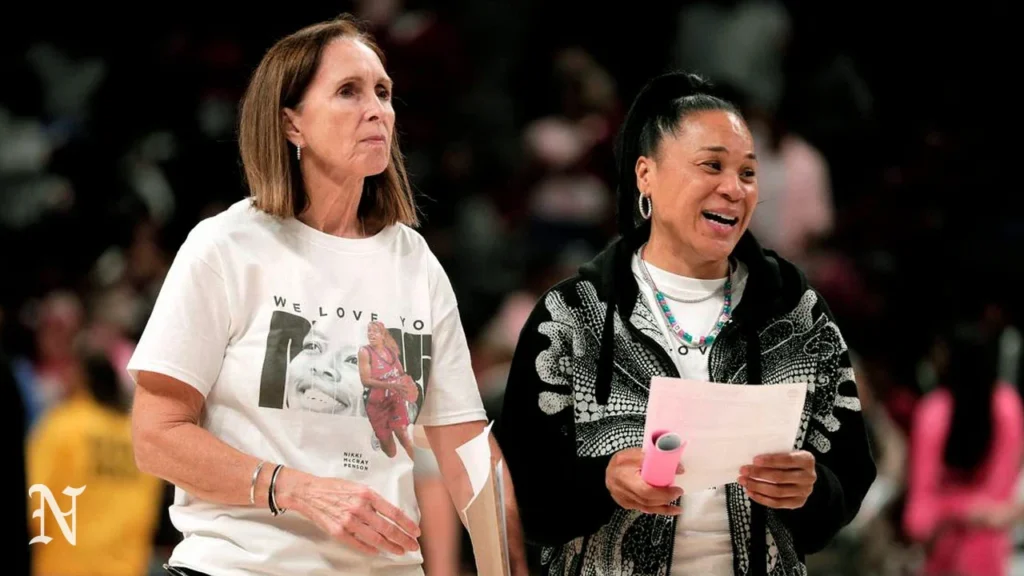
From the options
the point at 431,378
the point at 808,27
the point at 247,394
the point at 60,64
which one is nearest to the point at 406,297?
the point at 431,378

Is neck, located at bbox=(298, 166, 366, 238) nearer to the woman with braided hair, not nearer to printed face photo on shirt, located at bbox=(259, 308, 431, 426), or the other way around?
printed face photo on shirt, located at bbox=(259, 308, 431, 426)

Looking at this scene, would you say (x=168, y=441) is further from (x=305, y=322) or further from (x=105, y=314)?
(x=105, y=314)

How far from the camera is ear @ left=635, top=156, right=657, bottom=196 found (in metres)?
3.45

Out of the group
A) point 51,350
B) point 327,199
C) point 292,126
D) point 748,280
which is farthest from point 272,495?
point 51,350

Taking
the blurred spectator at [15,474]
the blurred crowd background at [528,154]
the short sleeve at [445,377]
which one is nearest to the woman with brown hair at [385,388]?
the short sleeve at [445,377]

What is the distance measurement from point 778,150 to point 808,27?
4.41 ft

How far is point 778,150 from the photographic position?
8477 mm

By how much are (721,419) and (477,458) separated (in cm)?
51

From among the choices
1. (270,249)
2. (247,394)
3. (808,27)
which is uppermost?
(808,27)

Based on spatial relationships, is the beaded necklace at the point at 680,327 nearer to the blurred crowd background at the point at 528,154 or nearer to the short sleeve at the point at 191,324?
the short sleeve at the point at 191,324

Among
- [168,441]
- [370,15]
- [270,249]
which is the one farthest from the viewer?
[370,15]

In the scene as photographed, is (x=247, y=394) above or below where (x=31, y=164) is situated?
below

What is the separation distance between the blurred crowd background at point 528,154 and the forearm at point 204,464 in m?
4.27

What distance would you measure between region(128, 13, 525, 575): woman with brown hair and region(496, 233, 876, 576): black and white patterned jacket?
13 centimetres
